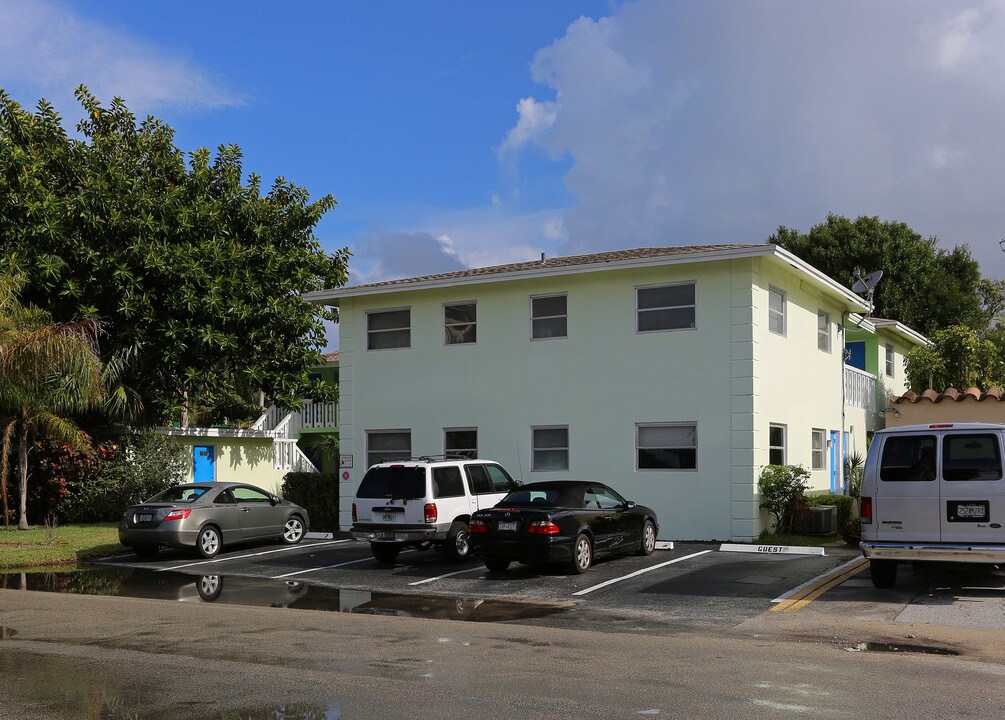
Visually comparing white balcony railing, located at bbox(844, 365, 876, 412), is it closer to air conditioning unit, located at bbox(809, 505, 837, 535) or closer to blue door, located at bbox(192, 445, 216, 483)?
air conditioning unit, located at bbox(809, 505, 837, 535)

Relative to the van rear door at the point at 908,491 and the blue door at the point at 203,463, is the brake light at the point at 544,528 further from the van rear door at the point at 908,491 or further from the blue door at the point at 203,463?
the blue door at the point at 203,463

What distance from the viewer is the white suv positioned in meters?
16.2

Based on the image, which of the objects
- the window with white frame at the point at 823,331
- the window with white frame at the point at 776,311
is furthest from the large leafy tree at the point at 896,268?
the window with white frame at the point at 776,311

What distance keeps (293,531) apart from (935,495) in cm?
1326

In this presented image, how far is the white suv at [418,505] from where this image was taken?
16.2 metres

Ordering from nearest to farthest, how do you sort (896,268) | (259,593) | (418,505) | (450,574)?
(259,593), (450,574), (418,505), (896,268)

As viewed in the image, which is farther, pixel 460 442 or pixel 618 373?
pixel 460 442

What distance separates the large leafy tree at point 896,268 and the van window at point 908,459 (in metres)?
33.1

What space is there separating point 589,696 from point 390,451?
16291 millimetres

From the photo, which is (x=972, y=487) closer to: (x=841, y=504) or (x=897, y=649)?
(x=897, y=649)

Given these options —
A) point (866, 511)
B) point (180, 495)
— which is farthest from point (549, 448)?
point (866, 511)

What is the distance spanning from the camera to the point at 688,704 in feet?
22.9

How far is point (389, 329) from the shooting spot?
928 inches

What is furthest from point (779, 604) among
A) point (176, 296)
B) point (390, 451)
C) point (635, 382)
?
point (176, 296)
